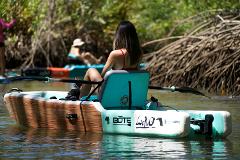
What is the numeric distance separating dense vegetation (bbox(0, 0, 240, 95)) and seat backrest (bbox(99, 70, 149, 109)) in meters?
12.9

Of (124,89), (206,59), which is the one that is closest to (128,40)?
(124,89)

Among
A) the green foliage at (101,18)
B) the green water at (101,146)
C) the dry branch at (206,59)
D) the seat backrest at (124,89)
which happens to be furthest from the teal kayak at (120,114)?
the green foliage at (101,18)

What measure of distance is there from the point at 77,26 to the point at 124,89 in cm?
1720

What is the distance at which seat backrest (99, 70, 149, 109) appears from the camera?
11.5m

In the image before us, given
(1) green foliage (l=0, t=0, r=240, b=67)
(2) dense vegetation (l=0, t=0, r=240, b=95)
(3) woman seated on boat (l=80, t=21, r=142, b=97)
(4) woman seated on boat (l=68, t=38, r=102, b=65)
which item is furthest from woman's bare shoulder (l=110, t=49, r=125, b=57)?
(4) woman seated on boat (l=68, t=38, r=102, b=65)

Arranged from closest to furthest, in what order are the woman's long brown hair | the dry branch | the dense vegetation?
the woman's long brown hair < the dry branch < the dense vegetation

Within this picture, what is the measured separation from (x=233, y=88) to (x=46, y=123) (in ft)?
23.0

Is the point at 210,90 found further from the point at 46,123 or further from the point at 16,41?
the point at 16,41

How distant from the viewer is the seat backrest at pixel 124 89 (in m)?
11.5

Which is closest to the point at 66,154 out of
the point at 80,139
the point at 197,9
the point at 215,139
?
the point at 80,139

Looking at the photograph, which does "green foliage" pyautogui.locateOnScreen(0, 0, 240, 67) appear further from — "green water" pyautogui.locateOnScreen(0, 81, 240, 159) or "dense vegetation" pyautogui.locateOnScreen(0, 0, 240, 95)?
"green water" pyautogui.locateOnScreen(0, 81, 240, 159)

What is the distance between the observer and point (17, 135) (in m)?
11.5

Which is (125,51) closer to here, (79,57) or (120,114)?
(120,114)

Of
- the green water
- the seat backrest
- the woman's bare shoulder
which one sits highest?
the woman's bare shoulder
